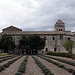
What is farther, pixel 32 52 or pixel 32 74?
pixel 32 52

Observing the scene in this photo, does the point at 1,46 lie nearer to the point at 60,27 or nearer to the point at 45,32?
the point at 45,32

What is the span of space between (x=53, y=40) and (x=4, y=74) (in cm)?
3644

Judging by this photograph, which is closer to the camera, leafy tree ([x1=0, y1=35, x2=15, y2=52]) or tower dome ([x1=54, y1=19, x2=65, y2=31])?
leafy tree ([x1=0, y1=35, x2=15, y2=52])

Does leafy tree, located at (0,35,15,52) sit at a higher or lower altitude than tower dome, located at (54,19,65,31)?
lower

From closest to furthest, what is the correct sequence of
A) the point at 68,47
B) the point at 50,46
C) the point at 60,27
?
the point at 68,47 → the point at 50,46 → the point at 60,27

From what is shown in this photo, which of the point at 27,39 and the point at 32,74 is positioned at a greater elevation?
the point at 27,39

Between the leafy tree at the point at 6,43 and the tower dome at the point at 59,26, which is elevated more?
the tower dome at the point at 59,26

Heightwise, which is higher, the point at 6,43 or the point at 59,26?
the point at 59,26

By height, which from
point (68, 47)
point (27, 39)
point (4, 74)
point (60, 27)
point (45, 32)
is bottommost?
point (4, 74)

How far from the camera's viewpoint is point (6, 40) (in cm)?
3806

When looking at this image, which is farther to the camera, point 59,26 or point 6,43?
point 59,26

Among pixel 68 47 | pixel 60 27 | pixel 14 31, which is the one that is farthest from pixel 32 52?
pixel 60 27

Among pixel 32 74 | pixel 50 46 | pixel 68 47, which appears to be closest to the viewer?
pixel 32 74

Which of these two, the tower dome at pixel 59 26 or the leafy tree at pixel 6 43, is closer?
the leafy tree at pixel 6 43
